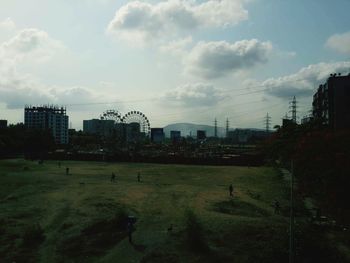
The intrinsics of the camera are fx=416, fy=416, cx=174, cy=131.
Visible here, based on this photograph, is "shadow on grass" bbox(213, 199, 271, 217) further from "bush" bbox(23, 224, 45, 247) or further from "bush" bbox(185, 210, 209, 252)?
"bush" bbox(23, 224, 45, 247)

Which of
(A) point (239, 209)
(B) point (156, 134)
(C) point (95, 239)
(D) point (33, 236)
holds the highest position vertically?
(B) point (156, 134)

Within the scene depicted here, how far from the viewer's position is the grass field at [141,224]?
26250 mm

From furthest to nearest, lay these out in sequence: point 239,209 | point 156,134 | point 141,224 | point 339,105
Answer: point 156,134 → point 339,105 → point 239,209 → point 141,224

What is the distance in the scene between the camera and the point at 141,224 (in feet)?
110

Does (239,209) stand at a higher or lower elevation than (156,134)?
lower

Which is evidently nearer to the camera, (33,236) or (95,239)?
(33,236)

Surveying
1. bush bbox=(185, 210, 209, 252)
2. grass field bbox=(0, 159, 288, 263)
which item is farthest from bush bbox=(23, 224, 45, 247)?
bush bbox=(185, 210, 209, 252)

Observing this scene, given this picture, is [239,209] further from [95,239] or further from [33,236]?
[33,236]

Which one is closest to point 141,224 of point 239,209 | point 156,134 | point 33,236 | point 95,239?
point 95,239

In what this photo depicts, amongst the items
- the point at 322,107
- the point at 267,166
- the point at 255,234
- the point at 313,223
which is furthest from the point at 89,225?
the point at 322,107

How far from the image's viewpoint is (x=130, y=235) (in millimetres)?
28672

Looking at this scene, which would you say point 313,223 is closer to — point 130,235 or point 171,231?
point 171,231

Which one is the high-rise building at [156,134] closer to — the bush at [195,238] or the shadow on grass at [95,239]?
the shadow on grass at [95,239]

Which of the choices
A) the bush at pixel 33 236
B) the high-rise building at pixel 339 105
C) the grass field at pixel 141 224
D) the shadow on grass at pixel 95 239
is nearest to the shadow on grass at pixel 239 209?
the grass field at pixel 141 224
